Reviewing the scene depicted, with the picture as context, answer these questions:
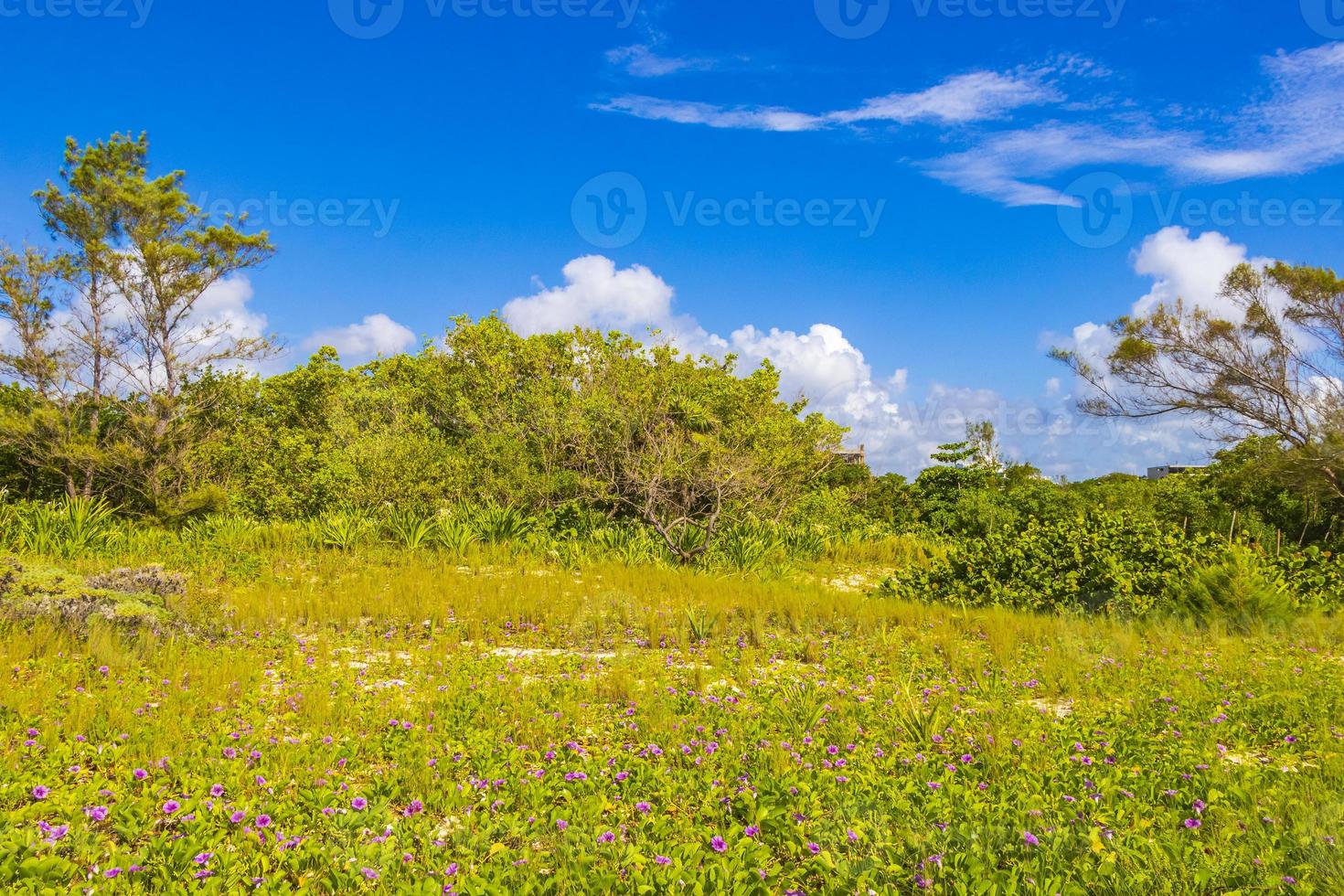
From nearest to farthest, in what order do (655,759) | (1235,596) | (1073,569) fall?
1. (655,759)
2. (1235,596)
3. (1073,569)

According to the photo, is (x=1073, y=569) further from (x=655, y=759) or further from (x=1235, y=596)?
(x=655, y=759)

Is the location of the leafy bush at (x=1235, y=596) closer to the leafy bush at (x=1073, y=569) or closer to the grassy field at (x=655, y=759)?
the leafy bush at (x=1073, y=569)

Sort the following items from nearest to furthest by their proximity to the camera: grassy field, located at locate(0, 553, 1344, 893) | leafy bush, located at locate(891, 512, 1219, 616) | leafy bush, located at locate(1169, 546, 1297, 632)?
1. grassy field, located at locate(0, 553, 1344, 893)
2. leafy bush, located at locate(1169, 546, 1297, 632)
3. leafy bush, located at locate(891, 512, 1219, 616)

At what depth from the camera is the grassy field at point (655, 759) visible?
2.98 metres

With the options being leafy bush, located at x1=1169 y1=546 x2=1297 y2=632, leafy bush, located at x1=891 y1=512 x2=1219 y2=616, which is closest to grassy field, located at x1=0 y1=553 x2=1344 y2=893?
leafy bush, located at x1=1169 y1=546 x2=1297 y2=632

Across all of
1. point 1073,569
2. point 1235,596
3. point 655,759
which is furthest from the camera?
point 1073,569

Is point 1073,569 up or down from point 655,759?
up

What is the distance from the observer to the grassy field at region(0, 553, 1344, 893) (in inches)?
117

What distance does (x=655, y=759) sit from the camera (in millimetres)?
4145

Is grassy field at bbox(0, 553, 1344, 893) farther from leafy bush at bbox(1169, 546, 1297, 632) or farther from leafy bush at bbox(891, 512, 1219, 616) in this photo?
leafy bush at bbox(891, 512, 1219, 616)

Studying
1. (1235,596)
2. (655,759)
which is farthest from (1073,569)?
(655,759)

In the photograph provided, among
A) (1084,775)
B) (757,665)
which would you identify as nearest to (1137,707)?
(1084,775)

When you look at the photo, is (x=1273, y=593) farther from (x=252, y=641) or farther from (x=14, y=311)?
(x=14, y=311)

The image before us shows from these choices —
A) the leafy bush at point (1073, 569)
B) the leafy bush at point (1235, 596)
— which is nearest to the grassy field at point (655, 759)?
the leafy bush at point (1235, 596)
